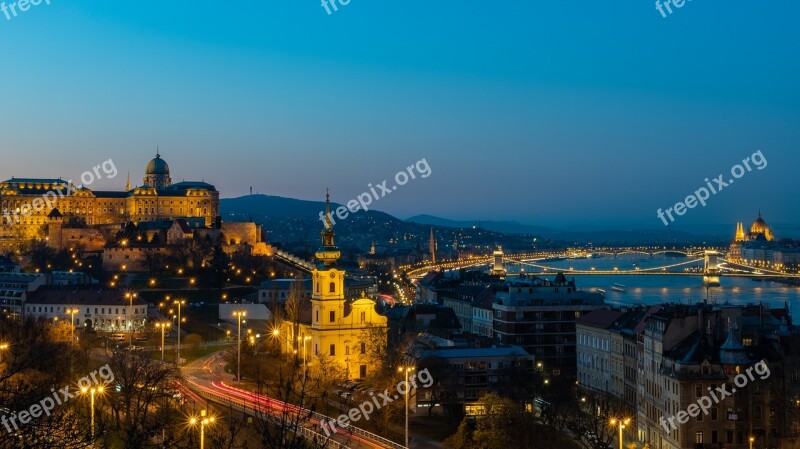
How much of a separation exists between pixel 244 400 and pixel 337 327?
11.4 metres

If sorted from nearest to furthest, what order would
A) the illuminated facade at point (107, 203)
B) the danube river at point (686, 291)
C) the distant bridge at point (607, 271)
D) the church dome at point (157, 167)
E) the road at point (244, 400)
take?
the road at point (244, 400)
the danube river at point (686, 291)
the illuminated facade at point (107, 203)
the church dome at point (157, 167)
the distant bridge at point (607, 271)

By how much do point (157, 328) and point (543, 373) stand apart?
18338 mm

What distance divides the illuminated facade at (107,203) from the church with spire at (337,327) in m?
49.2

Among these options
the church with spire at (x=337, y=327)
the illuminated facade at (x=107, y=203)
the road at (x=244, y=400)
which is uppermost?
the illuminated facade at (x=107, y=203)

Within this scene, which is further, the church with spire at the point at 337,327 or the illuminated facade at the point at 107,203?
the illuminated facade at the point at 107,203

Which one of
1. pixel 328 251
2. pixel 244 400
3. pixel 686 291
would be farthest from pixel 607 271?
pixel 244 400

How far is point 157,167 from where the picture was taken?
99.1 metres

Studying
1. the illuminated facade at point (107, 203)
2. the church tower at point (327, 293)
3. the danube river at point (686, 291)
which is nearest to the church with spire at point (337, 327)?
the church tower at point (327, 293)

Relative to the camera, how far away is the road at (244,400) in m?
24.9

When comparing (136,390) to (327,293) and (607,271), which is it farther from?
(607,271)

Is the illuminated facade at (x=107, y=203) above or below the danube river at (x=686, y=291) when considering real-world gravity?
above

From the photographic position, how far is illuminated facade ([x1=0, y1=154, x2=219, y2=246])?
89.7 m

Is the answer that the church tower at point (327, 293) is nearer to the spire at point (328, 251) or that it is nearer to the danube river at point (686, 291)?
the spire at point (328, 251)

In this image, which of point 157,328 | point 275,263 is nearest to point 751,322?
point 157,328
